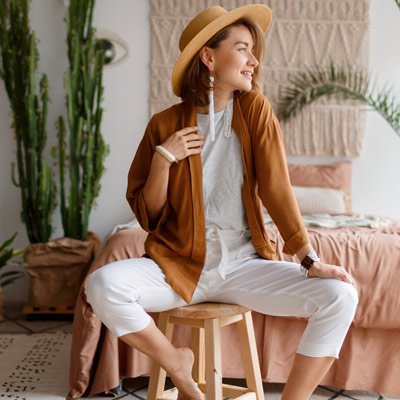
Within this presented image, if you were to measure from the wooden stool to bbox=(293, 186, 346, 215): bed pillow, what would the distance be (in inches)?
72.0

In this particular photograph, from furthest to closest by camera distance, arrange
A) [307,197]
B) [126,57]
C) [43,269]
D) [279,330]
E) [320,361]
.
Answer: [126,57] → [307,197] → [43,269] → [279,330] → [320,361]

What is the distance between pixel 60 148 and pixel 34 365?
1.47 m

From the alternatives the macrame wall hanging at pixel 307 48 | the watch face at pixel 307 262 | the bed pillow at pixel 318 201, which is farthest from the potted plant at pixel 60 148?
the watch face at pixel 307 262

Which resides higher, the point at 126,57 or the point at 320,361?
the point at 126,57

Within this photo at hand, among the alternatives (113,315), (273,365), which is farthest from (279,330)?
(113,315)

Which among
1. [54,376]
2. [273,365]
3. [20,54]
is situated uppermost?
[20,54]

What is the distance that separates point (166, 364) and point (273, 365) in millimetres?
906

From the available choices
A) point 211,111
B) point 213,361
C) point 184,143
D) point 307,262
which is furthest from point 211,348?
point 211,111

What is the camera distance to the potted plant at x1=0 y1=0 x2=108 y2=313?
121 inches

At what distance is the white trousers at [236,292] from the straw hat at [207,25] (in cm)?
56

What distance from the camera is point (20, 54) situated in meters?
3.17

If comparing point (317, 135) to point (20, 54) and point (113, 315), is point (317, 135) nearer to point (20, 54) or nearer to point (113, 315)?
point (20, 54)

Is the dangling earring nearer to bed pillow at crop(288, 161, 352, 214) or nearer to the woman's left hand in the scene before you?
the woman's left hand

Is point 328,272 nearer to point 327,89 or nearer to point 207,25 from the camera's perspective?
point 207,25
